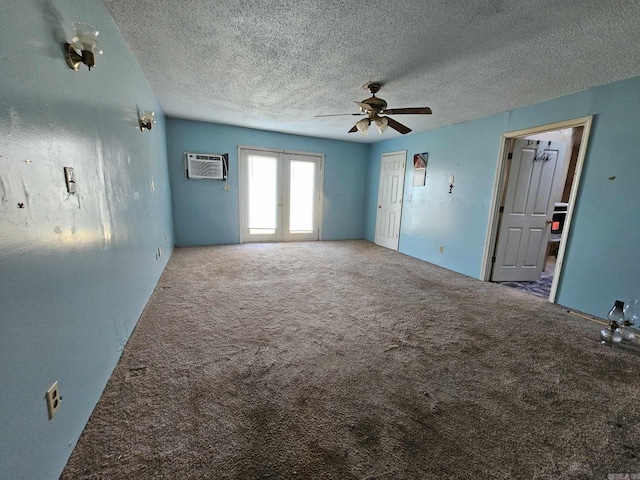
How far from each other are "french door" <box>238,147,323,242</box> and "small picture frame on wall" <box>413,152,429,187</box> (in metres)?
2.12

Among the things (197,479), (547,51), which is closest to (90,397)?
(197,479)

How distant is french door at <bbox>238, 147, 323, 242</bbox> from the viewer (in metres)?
5.55

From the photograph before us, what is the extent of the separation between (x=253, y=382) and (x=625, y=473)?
1899 mm

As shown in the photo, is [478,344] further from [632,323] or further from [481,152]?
[481,152]

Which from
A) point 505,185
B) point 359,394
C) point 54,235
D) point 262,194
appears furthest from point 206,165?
point 505,185

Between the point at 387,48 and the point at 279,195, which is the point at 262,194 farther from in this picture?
the point at 387,48

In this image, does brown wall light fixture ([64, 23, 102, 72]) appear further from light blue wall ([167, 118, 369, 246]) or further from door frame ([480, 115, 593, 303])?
door frame ([480, 115, 593, 303])

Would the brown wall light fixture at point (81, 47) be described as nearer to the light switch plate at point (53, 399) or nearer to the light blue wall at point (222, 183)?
the light switch plate at point (53, 399)

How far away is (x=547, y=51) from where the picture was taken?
2100 mm

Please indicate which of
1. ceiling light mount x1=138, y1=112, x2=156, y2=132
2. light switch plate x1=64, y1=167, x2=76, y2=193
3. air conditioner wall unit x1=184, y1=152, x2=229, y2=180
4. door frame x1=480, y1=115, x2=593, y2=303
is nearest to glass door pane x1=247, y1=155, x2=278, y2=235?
air conditioner wall unit x1=184, y1=152, x2=229, y2=180

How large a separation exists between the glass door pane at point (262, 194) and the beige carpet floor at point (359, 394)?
9.66 feet

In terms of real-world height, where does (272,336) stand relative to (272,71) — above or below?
below

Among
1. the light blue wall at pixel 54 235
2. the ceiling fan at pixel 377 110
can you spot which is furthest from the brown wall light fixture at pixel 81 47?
the ceiling fan at pixel 377 110

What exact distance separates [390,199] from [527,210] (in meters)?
2.54
